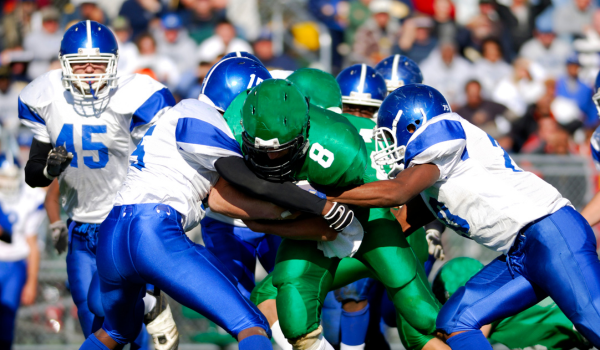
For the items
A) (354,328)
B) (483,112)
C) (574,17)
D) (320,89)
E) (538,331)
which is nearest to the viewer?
(320,89)

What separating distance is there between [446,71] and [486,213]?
5969 millimetres

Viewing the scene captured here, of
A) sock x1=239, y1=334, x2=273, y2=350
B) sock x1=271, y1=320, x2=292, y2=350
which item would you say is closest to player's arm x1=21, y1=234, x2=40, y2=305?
sock x1=271, y1=320, x2=292, y2=350

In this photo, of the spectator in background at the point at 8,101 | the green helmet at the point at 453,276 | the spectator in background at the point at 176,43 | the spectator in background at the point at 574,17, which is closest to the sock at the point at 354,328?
the green helmet at the point at 453,276

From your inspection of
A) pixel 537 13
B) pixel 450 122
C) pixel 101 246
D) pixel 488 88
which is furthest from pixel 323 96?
pixel 537 13

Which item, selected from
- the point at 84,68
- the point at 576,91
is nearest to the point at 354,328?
the point at 84,68

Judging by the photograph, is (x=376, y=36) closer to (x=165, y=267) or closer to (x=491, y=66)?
(x=491, y=66)

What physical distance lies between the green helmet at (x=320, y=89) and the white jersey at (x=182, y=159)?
92 cm

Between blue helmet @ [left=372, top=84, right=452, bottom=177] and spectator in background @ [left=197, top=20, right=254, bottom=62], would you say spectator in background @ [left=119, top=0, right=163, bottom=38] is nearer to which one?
spectator in background @ [left=197, top=20, right=254, bottom=62]

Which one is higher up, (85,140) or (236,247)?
(85,140)

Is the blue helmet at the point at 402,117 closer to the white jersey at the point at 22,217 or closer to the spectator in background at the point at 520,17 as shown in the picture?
the white jersey at the point at 22,217

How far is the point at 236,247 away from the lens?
16.0ft

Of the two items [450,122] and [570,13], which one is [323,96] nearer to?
[450,122]

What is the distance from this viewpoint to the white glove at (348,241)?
383cm

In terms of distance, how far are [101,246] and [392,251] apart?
1.53m
